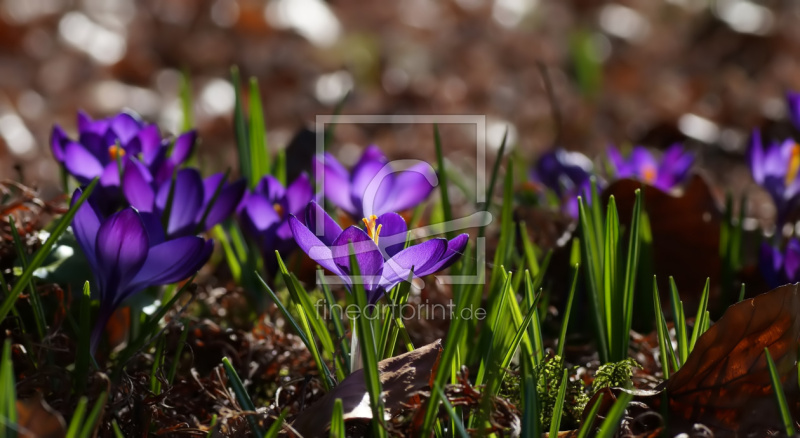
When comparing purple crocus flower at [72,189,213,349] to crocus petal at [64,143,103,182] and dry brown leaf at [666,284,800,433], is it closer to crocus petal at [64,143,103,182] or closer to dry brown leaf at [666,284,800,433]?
crocus petal at [64,143,103,182]

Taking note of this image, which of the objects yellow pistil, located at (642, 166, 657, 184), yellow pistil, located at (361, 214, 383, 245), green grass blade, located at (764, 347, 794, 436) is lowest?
green grass blade, located at (764, 347, 794, 436)

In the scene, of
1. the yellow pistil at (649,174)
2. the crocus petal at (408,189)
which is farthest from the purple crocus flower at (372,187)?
the yellow pistil at (649,174)

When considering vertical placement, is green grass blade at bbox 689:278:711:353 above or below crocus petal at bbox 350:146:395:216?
below

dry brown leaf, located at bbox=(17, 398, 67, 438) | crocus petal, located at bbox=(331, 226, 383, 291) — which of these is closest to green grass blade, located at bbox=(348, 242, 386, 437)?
crocus petal, located at bbox=(331, 226, 383, 291)

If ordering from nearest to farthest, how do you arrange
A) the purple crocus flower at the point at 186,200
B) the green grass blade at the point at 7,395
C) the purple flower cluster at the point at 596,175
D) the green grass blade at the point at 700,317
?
1. the green grass blade at the point at 7,395
2. the green grass blade at the point at 700,317
3. the purple crocus flower at the point at 186,200
4. the purple flower cluster at the point at 596,175

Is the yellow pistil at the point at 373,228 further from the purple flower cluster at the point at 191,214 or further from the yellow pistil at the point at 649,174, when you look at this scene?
the yellow pistil at the point at 649,174

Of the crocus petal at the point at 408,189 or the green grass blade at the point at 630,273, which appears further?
the crocus petal at the point at 408,189

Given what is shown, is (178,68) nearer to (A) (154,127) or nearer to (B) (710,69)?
(A) (154,127)

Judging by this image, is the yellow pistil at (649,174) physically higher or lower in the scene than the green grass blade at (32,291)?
higher
